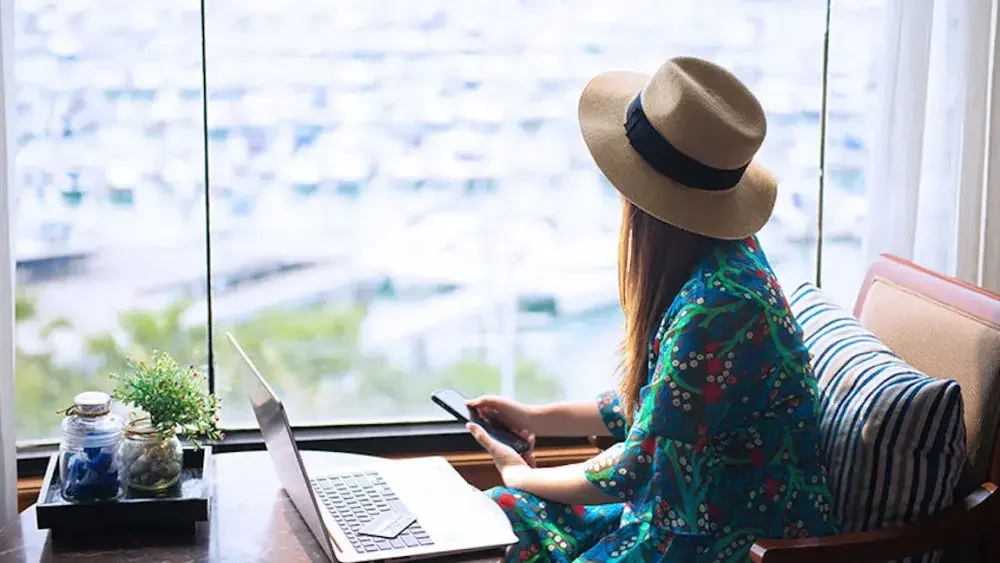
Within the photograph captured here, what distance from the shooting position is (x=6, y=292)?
225 centimetres

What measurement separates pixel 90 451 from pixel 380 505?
42 centimetres

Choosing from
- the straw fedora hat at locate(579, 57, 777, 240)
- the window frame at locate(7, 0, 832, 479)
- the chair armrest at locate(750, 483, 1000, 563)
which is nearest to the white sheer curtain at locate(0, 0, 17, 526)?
the window frame at locate(7, 0, 832, 479)

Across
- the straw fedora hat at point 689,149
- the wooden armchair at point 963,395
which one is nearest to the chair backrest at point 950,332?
the wooden armchair at point 963,395

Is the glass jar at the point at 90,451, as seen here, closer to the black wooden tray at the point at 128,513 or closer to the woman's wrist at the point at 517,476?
the black wooden tray at the point at 128,513

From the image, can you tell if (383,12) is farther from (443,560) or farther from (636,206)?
(443,560)

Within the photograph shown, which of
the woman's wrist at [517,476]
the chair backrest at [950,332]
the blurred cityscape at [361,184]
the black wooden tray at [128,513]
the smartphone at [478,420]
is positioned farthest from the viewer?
the blurred cityscape at [361,184]

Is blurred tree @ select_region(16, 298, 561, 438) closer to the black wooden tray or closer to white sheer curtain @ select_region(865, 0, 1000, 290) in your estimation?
the black wooden tray

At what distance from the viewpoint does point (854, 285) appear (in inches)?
108

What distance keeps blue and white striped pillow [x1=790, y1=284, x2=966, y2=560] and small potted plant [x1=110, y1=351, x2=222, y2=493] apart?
96 cm

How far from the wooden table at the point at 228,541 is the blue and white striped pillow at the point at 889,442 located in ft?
1.80

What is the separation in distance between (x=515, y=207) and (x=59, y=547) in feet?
3.99

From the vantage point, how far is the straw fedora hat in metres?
1.83

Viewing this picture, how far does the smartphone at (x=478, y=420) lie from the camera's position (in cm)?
215

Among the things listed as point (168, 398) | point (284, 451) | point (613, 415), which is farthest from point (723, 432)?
point (168, 398)
